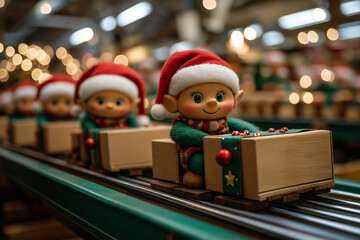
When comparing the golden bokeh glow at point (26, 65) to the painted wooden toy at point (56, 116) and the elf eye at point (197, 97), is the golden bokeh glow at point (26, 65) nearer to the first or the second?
the painted wooden toy at point (56, 116)

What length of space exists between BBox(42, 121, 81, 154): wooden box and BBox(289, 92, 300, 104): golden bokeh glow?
7.74 feet

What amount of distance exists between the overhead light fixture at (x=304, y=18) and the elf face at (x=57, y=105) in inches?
185

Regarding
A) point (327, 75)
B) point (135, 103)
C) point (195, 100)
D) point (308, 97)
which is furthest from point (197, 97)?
point (327, 75)

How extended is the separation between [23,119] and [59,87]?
1.25 m

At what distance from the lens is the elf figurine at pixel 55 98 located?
10.6 ft

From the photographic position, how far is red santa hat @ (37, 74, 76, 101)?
323 cm

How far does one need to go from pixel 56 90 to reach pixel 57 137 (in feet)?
1.39

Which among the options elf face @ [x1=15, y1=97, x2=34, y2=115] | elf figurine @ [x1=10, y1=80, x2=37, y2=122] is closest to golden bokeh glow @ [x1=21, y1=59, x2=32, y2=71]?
elf figurine @ [x1=10, y1=80, x2=37, y2=122]

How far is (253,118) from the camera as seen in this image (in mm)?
4590

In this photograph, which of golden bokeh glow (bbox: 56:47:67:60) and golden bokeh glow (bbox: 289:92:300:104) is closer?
golden bokeh glow (bbox: 289:92:300:104)

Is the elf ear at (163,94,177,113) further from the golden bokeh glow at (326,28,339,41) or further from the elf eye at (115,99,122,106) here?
the golden bokeh glow at (326,28,339,41)

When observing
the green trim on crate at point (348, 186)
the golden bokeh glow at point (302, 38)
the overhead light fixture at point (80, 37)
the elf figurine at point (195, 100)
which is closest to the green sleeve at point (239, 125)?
the elf figurine at point (195, 100)

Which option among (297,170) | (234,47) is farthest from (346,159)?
(297,170)

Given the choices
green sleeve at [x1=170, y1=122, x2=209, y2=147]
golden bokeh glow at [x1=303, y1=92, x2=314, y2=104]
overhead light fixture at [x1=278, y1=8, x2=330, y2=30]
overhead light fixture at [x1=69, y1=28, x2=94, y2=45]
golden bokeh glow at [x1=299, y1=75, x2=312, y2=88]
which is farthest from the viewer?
overhead light fixture at [x1=69, y1=28, x2=94, y2=45]
